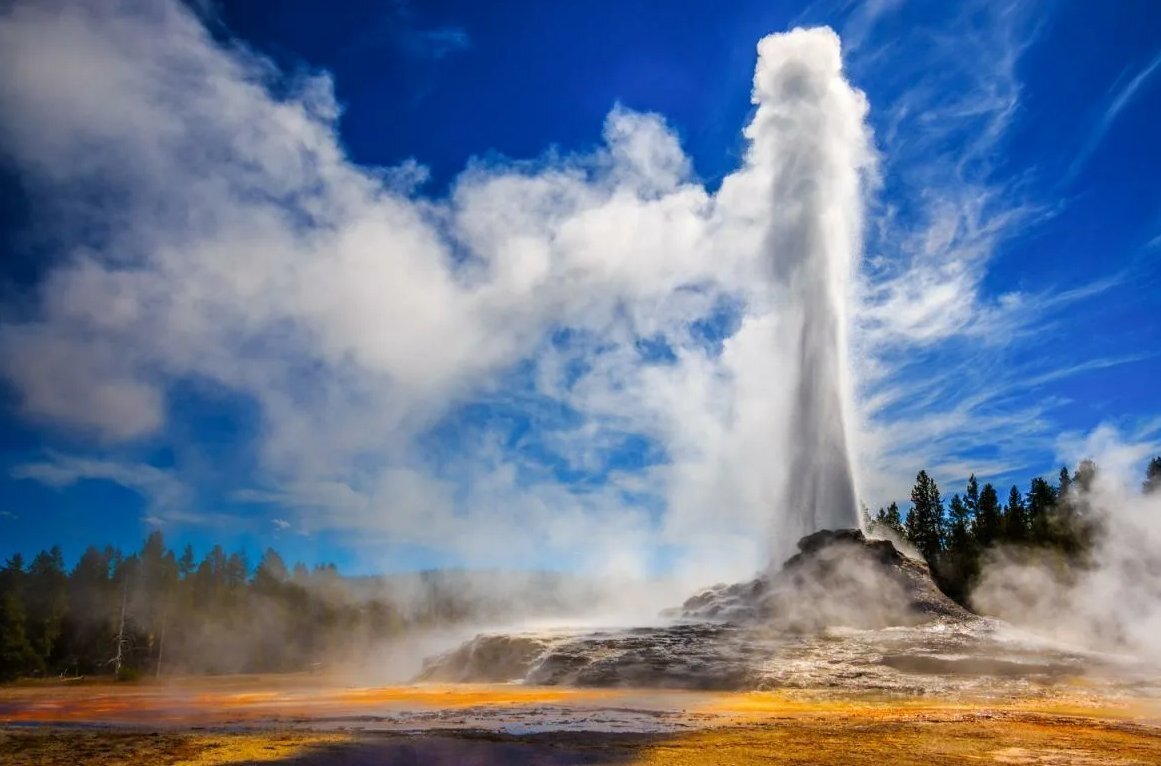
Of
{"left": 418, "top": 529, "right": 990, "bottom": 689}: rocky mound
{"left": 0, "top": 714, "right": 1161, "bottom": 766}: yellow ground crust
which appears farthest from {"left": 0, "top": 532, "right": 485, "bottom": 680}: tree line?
{"left": 0, "top": 714, "right": 1161, "bottom": 766}: yellow ground crust

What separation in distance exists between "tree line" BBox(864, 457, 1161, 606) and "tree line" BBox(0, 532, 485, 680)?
165 ft

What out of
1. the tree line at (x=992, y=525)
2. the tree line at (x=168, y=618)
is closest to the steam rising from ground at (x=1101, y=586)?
the tree line at (x=992, y=525)

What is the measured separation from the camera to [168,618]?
57.3 meters

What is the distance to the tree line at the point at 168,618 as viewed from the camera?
51.3 m

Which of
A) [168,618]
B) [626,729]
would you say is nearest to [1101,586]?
[626,729]

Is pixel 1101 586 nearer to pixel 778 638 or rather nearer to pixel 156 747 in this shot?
pixel 778 638

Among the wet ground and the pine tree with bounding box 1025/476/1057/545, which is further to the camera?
the pine tree with bounding box 1025/476/1057/545

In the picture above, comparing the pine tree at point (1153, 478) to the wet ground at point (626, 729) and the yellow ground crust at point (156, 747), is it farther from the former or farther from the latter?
the yellow ground crust at point (156, 747)

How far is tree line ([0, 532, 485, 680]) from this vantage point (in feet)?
168

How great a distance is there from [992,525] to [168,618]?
6853 centimetres

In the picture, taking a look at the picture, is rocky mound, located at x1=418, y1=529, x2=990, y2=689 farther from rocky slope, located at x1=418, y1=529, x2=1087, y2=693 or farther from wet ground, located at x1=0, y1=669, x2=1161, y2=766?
wet ground, located at x1=0, y1=669, x2=1161, y2=766

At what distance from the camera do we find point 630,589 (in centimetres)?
7400

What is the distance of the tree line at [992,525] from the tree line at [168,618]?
165 ft

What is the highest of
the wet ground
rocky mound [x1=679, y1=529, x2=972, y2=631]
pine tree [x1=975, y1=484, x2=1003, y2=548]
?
pine tree [x1=975, y1=484, x2=1003, y2=548]
